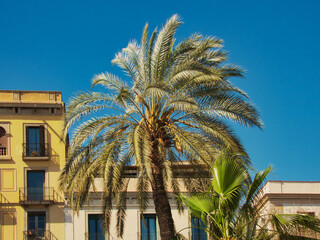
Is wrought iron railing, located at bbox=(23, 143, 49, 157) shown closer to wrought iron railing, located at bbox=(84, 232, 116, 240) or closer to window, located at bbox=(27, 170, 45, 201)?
window, located at bbox=(27, 170, 45, 201)

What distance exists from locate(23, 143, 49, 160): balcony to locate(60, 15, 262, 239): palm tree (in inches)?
500

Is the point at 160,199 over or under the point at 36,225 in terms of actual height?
under

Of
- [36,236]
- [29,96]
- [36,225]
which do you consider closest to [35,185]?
[36,225]

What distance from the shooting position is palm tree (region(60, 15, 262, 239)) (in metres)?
25.6

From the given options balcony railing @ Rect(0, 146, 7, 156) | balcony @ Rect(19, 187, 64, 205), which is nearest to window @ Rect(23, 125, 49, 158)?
balcony railing @ Rect(0, 146, 7, 156)

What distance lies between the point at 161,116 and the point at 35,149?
48.8 feet

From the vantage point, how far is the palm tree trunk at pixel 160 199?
26.0m

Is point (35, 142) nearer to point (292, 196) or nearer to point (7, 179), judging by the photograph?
point (7, 179)

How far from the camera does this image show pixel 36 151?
130 ft

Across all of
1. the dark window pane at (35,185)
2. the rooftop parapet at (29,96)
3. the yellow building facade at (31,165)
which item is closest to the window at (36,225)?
the yellow building facade at (31,165)

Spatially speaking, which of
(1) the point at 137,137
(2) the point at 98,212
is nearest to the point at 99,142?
(1) the point at 137,137

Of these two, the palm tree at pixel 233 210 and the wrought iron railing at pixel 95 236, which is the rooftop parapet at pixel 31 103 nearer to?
the wrought iron railing at pixel 95 236

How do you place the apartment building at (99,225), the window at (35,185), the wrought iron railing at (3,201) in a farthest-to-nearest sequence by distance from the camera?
1. the window at (35,185)
2. the wrought iron railing at (3,201)
3. the apartment building at (99,225)

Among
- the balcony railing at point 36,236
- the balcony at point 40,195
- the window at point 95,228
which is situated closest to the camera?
the window at point 95,228
